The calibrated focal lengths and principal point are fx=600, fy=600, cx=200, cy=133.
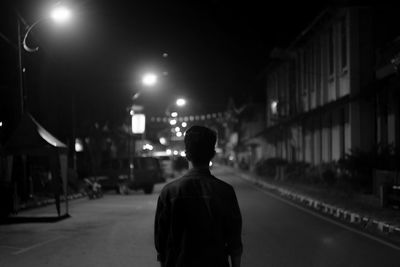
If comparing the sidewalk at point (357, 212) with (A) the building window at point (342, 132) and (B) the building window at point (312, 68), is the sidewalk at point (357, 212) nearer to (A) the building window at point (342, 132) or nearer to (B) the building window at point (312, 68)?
(A) the building window at point (342, 132)

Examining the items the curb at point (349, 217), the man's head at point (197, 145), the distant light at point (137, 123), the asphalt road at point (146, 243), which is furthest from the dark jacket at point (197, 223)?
the distant light at point (137, 123)

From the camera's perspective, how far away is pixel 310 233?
1338 centimetres

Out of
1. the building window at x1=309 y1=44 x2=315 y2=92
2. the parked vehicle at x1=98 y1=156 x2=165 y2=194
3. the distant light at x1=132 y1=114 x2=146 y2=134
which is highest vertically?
the building window at x1=309 y1=44 x2=315 y2=92

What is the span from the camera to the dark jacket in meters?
3.59

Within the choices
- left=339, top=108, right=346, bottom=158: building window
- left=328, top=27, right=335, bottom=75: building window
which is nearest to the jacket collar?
left=339, top=108, right=346, bottom=158: building window

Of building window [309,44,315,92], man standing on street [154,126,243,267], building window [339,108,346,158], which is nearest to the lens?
man standing on street [154,126,243,267]

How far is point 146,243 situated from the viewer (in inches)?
467

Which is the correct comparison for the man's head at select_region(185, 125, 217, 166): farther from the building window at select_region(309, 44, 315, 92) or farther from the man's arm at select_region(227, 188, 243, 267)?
the building window at select_region(309, 44, 315, 92)

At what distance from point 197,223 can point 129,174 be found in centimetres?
2841

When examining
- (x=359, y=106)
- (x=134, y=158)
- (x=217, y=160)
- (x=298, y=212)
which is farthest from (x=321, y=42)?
(x=217, y=160)

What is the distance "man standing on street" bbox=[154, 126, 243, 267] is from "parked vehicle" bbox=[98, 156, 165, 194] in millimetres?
27311

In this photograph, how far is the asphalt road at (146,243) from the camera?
982cm

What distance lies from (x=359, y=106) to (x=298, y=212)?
11.1 metres

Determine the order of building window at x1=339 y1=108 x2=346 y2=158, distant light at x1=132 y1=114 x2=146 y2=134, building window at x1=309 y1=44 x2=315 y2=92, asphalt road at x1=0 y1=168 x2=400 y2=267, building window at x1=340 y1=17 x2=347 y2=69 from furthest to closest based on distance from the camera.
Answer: distant light at x1=132 y1=114 x2=146 y2=134, building window at x1=309 y1=44 x2=315 y2=92, building window at x1=339 y1=108 x2=346 y2=158, building window at x1=340 y1=17 x2=347 y2=69, asphalt road at x1=0 y1=168 x2=400 y2=267
